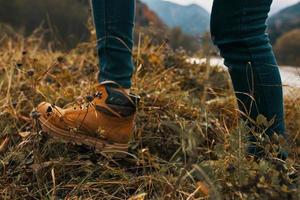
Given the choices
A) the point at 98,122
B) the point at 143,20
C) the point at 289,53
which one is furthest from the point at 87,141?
the point at 143,20

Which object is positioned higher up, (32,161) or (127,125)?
(127,125)

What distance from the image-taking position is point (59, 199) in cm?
148

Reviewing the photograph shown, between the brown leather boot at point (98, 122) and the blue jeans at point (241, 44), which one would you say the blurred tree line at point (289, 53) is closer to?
the blue jeans at point (241, 44)

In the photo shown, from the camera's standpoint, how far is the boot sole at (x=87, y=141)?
5.52ft

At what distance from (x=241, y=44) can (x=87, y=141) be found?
0.60 meters

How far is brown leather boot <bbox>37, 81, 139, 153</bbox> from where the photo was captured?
1.66 meters

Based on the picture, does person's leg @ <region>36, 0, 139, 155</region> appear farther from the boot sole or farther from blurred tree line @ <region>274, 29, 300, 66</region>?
blurred tree line @ <region>274, 29, 300, 66</region>

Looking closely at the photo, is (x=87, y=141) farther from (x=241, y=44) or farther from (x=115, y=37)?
(x=241, y=44)

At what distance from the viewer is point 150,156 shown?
1.72m

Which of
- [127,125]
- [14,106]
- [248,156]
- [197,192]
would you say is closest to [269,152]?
[248,156]

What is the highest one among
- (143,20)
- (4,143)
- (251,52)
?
(251,52)

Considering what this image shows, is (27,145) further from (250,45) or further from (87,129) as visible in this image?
(250,45)

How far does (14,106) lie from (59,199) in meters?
0.82

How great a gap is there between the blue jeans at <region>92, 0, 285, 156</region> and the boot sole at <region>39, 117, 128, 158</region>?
0.26 meters
